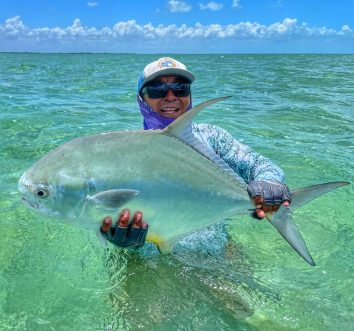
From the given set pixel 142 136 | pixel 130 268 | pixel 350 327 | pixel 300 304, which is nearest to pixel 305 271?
pixel 300 304

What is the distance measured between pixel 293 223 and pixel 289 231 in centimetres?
5

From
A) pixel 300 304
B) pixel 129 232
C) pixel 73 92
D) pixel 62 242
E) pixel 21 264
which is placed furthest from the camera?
pixel 73 92

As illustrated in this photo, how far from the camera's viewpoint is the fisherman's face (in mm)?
3045

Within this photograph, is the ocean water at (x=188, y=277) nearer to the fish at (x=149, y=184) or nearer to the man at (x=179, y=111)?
the fish at (x=149, y=184)

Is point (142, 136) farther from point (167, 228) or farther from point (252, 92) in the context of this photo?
point (252, 92)

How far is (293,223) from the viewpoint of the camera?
2262 mm

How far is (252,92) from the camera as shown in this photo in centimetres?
1461

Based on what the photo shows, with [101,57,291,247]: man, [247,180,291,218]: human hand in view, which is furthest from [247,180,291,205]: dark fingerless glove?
[101,57,291,247]: man

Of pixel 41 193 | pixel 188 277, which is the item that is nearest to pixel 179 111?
pixel 188 277

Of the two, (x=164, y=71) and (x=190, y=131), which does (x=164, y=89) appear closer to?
(x=164, y=71)

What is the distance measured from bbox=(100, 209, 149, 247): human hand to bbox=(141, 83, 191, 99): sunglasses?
121 centimetres

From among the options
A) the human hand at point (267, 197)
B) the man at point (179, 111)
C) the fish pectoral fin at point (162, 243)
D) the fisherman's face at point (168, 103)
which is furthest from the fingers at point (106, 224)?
the fisherman's face at point (168, 103)

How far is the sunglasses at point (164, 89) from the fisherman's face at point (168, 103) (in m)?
0.02

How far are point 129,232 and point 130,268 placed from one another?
1.02 m
